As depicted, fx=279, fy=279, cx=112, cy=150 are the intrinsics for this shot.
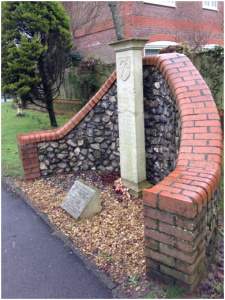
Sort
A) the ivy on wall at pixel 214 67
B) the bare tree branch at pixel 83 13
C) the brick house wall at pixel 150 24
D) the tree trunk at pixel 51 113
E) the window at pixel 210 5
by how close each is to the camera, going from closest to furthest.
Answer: the ivy on wall at pixel 214 67
the tree trunk at pixel 51 113
the brick house wall at pixel 150 24
the bare tree branch at pixel 83 13
the window at pixel 210 5

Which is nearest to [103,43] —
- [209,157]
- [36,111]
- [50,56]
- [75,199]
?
[50,56]

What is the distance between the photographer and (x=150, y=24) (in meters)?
10.6

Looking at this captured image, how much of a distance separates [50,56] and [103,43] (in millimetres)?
3620

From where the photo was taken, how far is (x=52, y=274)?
288cm

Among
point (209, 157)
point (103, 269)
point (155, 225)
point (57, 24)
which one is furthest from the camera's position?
point (57, 24)

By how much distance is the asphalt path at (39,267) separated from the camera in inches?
103

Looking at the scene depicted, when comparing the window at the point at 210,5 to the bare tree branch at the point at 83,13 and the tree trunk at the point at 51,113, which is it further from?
the tree trunk at the point at 51,113

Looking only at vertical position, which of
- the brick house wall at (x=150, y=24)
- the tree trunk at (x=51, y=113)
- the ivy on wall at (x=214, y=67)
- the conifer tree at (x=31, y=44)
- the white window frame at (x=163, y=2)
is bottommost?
the tree trunk at (x=51, y=113)

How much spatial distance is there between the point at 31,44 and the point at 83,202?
5899 mm

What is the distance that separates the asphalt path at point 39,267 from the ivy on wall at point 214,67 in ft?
14.9

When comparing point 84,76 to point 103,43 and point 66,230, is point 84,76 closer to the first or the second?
point 103,43

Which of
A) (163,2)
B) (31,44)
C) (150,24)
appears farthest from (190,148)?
(163,2)

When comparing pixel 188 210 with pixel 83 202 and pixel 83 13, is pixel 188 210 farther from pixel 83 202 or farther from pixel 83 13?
pixel 83 13

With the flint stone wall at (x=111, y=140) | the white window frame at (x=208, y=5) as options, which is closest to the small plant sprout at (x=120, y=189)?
the flint stone wall at (x=111, y=140)
